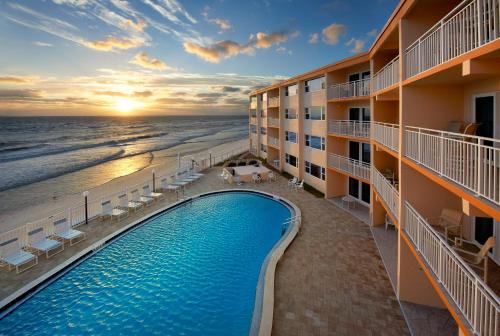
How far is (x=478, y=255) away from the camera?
6.59 metres

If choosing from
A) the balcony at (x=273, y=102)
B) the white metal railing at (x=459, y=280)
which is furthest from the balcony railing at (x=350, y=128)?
the balcony at (x=273, y=102)

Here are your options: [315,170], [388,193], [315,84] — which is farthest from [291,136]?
[388,193]

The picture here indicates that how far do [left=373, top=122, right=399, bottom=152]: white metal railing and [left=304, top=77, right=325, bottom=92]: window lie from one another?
9.23 meters

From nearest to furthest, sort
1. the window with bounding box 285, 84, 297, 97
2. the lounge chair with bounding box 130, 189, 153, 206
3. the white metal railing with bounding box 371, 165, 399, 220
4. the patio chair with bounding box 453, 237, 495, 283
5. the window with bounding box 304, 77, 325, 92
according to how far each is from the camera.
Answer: the patio chair with bounding box 453, 237, 495, 283, the white metal railing with bounding box 371, 165, 399, 220, the lounge chair with bounding box 130, 189, 153, 206, the window with bounding box 304, 77, 325, 92, the window with bounding box 285, 84, 297, 97

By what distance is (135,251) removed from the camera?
1459 centimetres

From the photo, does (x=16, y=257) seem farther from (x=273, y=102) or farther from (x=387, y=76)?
(x=273, y=102)

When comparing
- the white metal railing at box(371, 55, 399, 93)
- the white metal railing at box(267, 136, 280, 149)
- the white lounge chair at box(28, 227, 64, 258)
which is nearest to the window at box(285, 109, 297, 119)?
the white metal railing at box(267, 136, 280, 149)

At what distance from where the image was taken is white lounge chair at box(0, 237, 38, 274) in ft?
40.4

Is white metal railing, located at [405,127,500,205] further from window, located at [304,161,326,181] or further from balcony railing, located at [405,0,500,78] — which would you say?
window, located at [304,161,326,181]

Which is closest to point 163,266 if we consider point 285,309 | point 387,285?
→ point 285,309

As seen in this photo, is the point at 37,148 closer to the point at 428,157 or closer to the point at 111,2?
the point at 111,2

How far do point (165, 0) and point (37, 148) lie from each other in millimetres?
60859

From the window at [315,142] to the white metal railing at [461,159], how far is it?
14.3 metres

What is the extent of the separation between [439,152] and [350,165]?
1148 centimetres
